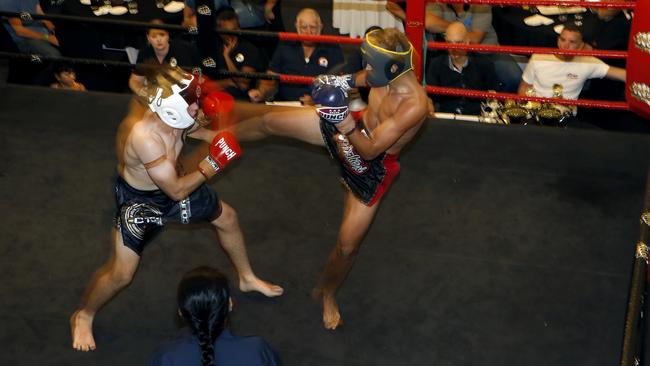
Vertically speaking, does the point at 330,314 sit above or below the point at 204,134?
below

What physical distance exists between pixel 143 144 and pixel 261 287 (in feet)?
3.35

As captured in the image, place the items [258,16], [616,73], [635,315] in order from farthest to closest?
[258,16] → [616,73] → [635,315]

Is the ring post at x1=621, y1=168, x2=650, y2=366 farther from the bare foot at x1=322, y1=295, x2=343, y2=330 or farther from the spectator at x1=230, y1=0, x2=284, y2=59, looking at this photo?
the spectator at x1=230, y1=0, x2=284, y2=59

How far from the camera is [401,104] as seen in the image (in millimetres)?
3561

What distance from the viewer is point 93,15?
5742mm

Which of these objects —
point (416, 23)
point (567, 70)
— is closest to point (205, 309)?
point (416, 23)

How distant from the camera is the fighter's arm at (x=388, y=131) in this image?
11.5ft

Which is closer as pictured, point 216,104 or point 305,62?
point 216,104

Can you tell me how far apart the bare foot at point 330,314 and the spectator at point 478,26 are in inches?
87.6

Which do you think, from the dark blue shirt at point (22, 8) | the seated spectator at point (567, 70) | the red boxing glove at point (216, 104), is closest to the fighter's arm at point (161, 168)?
the red boxing glove at point (216, 104)

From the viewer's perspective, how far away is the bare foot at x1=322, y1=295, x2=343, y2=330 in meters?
3.85

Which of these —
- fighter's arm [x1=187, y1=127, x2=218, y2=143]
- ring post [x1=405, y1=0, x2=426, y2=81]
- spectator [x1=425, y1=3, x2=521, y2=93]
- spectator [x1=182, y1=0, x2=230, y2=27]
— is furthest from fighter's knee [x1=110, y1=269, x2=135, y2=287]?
spectator [x1=425, y1=3, x2=521, y2=93]

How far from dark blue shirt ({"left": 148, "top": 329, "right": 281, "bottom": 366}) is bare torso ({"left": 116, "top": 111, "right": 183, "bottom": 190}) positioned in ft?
2.87

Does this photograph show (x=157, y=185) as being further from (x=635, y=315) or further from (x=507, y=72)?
(x=507, y=72)
